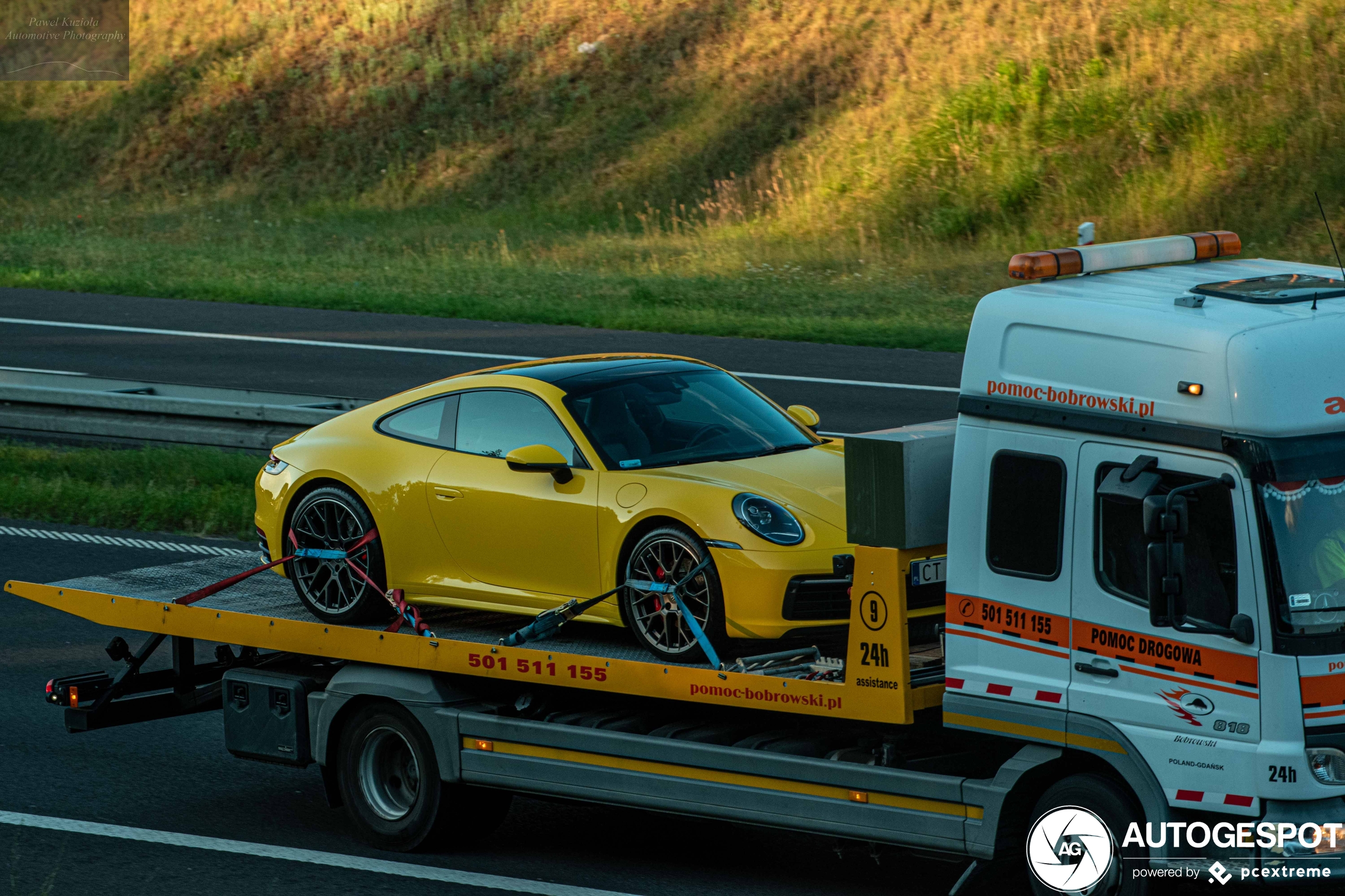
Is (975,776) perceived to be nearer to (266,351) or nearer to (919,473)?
(919,473)

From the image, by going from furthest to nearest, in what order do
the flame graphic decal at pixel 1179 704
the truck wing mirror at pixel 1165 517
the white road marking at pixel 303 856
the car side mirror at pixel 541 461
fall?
the car side mirror at pixel 541 461 → the white road marking at pixel 303 856 → the flame graphic decal at pixel 1179 704 → the truck wing mirror at pixel 1165 517

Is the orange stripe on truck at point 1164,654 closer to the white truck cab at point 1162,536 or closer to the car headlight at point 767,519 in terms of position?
the white truck cab at point 1162,536

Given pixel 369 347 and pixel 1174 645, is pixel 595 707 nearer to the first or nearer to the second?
pixel 1174 645

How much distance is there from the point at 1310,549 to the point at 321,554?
4782 millimetres

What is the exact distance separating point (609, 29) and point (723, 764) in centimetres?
3302

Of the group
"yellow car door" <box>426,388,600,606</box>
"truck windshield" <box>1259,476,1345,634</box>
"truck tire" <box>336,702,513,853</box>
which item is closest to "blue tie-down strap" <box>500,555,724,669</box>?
"yellow car door" <box>426,388,600,606</box>

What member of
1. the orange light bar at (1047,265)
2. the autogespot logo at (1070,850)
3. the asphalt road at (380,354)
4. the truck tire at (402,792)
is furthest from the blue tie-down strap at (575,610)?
the asphalt road at (380,354)

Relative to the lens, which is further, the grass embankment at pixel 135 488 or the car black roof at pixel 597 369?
the grass embankment at pixel 135 488

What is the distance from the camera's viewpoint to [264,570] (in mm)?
9258

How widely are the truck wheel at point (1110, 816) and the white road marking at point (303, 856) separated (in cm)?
202

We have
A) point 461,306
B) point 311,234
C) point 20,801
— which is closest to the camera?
point 20,801

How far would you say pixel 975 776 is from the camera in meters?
7.01

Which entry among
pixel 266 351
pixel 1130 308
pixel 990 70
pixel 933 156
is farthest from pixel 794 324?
pixel 1130 308

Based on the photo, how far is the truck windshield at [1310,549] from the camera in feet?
19.9
